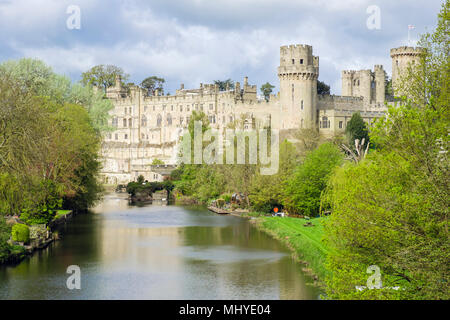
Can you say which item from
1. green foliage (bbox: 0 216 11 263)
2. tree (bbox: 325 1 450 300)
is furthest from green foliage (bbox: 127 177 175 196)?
tree (bbox: 325 1 450 300)

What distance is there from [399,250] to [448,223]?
1327 mm

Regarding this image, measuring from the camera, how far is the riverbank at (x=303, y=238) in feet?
75.9

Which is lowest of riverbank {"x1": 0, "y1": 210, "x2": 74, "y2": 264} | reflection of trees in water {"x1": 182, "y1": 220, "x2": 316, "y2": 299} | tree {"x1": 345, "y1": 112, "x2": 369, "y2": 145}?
reflection of trees in water {"x1": 182, "y1": 220, "x2": 316, "y2": 299}

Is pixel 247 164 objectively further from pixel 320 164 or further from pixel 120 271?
pixel 120 271

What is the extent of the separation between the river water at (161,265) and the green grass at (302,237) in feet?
1.84

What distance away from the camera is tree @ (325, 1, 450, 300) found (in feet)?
43.0

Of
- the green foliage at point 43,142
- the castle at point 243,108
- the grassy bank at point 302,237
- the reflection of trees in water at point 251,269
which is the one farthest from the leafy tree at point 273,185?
the green foliage at point 43,142

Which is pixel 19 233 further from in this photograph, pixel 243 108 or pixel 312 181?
pixel 243 108

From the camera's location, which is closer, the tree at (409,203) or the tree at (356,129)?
the tree at (409,203)

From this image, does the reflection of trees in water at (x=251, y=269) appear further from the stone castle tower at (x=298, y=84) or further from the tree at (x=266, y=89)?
the tree at (x=266, y=89)

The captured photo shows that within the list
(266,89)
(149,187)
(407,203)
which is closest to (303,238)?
(407,203)

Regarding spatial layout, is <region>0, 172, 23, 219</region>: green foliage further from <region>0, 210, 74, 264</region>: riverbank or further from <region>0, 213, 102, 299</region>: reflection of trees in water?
<region>0, 213, 102, 299</region>: reflection of trees in water

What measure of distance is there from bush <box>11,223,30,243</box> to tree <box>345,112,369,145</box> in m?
34.4
